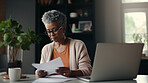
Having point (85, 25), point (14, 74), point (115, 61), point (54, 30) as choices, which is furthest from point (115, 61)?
point (85, 25)

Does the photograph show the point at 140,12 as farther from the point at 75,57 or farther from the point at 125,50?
the point at 125,50

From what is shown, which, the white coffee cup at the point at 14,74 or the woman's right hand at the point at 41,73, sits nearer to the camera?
the white coffee cup at the point at 14,74

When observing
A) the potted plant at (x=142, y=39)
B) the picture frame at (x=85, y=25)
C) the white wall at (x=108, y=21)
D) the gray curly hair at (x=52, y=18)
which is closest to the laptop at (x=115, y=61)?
the gray curly hair at (x=52, y=18)

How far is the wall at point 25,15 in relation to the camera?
3695 millimetres

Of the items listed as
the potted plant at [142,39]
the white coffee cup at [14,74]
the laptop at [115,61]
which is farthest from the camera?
the potted plant at [142,39]

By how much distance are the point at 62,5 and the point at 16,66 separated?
257 centimetres

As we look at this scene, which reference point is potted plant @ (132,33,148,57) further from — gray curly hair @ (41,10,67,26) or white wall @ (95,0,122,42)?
gray curly hair @ (41,10,67,26)

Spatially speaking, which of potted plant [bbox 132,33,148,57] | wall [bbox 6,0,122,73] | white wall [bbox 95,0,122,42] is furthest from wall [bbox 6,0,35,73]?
potted plant [bbox 132,33,148,57]

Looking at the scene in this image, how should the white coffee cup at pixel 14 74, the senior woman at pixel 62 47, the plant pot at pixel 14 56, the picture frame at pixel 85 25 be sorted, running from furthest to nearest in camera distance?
1. the picture frame at pixel 85 25
2. the senior woman at pixel 62 47
3. the plant pot at pixel 14 56
4. the white coffee cup at pixel 14 74

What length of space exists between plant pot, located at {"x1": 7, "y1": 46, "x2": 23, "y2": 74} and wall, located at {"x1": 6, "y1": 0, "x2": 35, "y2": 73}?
2.21m

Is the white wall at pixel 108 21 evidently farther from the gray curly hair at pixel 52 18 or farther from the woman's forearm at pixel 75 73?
the woman's forearm at pixel 75 73

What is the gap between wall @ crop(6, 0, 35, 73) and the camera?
3.70 meters

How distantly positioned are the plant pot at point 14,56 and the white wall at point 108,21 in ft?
8.92

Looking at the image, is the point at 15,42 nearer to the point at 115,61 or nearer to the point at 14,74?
the point at 14,74
